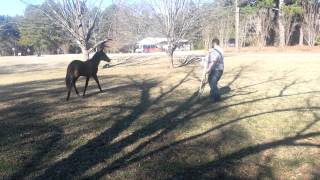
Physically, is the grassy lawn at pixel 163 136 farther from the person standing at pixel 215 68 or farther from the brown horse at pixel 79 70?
the brown horse at pixel 79 70

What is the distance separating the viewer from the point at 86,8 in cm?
2839

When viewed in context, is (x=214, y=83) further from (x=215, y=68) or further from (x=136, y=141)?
(x=136, y=141)

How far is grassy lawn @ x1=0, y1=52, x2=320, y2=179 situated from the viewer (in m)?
6.08

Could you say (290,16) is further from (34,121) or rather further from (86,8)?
(34,121)

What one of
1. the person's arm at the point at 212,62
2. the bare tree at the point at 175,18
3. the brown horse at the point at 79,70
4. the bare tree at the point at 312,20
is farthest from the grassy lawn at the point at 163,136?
the bare tree at the point at 312,20

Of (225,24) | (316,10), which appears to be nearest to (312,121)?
(316,10)

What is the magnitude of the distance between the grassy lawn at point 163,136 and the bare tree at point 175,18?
11936 mm

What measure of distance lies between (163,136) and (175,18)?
57.4ft

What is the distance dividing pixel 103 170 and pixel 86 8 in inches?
926

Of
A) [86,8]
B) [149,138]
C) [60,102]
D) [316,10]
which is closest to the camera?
[149,138]

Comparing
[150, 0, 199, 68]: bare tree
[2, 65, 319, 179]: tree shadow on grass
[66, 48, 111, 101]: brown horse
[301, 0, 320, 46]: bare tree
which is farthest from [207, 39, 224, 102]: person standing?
[301, 0, 320, 46]: bare tree

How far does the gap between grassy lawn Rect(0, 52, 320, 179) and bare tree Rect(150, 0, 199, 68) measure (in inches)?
470

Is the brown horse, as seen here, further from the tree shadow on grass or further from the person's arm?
the person's arm

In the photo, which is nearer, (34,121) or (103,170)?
(103,170)
